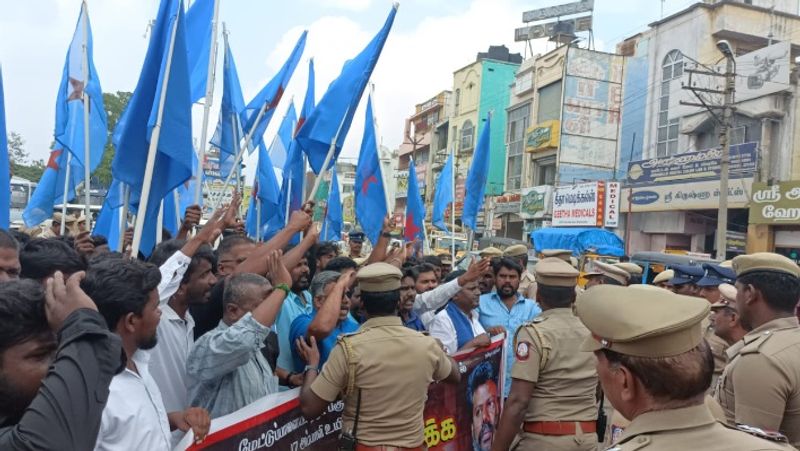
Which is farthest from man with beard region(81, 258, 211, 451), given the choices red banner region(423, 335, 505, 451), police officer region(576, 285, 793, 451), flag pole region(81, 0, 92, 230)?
flag pole region(81, 0, 92, 230)

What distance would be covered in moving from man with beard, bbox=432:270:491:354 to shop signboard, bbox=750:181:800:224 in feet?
54.3

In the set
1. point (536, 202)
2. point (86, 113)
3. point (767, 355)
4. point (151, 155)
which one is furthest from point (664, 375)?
point (536, 202)

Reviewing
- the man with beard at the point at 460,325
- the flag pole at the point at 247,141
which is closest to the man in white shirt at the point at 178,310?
the man with beard at the point at 460,325

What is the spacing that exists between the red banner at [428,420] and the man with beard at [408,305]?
→ 462 mm

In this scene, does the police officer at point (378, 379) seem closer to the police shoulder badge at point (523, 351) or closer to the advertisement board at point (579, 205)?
the police shoulder badge at point (523, 351)

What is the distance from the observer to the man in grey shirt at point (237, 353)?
2.58m

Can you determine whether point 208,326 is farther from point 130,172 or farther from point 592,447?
point 592,447

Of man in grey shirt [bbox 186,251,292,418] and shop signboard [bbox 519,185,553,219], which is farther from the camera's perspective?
shop signboard [bbox 519,185,553,219]

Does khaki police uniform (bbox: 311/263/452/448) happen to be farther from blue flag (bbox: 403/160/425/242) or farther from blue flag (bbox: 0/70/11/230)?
blue flag (bbox: 403/160/425/242)

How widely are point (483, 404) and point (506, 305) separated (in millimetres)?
1067

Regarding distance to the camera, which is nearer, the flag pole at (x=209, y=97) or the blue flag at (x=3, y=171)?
the blue flag at (x=3, y=171)

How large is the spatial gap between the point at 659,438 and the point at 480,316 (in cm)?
387

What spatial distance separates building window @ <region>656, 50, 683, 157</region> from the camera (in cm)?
2473

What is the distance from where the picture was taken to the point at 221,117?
25.7 ft
